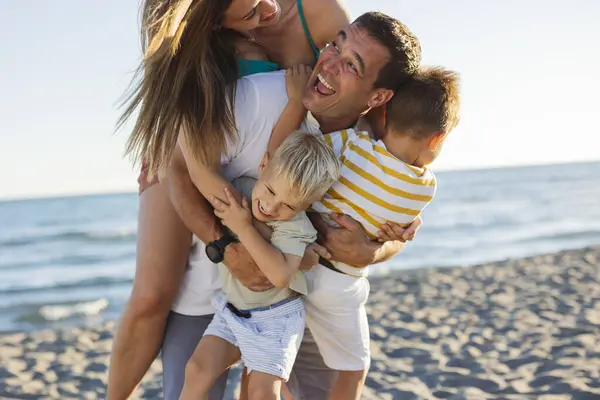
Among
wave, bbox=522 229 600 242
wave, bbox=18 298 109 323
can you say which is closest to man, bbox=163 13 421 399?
wave, bbox=18 298 109 323

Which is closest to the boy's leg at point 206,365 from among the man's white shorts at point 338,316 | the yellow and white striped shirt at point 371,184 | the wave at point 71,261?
the man's white shorts at point 338,316

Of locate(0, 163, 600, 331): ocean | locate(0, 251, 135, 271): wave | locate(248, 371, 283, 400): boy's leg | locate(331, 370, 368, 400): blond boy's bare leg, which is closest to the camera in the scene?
locate(248, 371, 283, 400): boy's leg

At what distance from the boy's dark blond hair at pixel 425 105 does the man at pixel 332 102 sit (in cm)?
5

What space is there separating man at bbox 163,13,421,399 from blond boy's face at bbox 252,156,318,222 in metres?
0.17

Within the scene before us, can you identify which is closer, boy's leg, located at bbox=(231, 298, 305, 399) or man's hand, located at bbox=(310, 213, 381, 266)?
boy's leg, located at bbox=(231, 298, 305, 399)

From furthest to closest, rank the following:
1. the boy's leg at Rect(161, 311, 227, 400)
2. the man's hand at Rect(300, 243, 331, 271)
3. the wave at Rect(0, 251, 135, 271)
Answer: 1. the wave at Rect(0, 251, 135, 271)
2. the boy's leg at Rect(161, 311, 227, 400)
3. the man's hand at Rect(300, 243, 331, 271)

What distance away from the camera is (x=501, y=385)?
18.1 ft

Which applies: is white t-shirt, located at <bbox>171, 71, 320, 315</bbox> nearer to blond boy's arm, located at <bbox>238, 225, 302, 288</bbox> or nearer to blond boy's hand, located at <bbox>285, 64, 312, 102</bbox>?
blond boy's hand, located at <bbox>285, 64, 312, 102</bbox>

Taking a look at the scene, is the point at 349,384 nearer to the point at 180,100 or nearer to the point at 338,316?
the point at 338,316

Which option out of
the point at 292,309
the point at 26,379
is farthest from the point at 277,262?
the point at 26,379

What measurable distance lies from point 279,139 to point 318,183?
250mm

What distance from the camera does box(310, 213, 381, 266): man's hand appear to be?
2680 mm

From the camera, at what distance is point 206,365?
102 inches

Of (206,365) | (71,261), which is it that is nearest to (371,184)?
(206,365)
